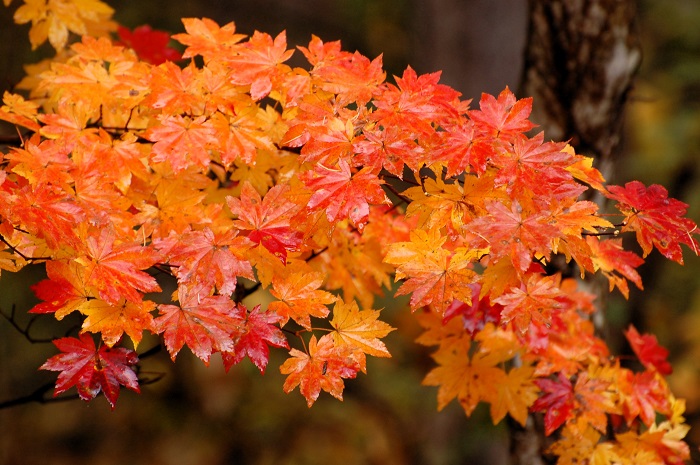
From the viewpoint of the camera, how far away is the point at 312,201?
1.18 m

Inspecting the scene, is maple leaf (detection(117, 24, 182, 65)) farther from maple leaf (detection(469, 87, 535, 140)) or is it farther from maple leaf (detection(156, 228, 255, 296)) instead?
maple leaf (detection(469, 87, 535, 140))

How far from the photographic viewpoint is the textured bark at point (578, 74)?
2.03m

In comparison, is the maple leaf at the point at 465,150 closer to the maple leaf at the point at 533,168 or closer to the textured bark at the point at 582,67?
the maple leaf at the point at 533,168

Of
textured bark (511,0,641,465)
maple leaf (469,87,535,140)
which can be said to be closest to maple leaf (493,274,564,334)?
maple leaf (469,87,535,140)

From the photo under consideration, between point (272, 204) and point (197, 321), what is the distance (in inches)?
9.7

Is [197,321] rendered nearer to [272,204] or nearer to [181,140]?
[272,204]

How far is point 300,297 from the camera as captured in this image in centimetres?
133

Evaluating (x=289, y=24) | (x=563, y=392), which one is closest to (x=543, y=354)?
(x=563, y=392)

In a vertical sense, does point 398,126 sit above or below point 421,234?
above

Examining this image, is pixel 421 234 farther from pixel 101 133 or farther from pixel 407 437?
pixel 407 437

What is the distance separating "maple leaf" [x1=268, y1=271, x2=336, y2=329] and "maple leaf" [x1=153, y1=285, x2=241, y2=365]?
0.14m

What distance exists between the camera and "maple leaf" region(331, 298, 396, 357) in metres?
1.34

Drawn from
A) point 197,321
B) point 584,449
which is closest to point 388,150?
point 197,321

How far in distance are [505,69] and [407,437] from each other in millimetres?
2953
